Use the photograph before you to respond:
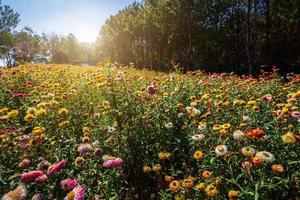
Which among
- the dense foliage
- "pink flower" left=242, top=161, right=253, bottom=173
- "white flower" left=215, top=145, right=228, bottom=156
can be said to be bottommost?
"pink flower" left=242, top=161, right=253, bottom=173

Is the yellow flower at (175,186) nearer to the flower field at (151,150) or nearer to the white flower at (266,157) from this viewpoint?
the flower field at (151,150)

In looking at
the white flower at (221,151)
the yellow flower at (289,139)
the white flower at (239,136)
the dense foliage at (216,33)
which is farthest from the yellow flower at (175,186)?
the dense foliage at (216,33)

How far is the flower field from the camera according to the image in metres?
3.59

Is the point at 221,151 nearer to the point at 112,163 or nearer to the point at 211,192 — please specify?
the point at 211,192

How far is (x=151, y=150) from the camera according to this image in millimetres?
4918

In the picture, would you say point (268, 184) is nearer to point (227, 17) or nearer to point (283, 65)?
point (283, 65)

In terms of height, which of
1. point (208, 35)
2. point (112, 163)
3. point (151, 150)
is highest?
point (208, 35)

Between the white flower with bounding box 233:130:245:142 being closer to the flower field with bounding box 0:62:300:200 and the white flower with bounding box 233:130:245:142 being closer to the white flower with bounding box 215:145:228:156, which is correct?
the flower field with bounding box 0:62:300:200

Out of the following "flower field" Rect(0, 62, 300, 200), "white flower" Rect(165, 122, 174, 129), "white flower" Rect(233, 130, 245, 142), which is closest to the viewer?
"flower field" Rect(0, 62, 300, 200)

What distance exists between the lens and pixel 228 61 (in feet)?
117

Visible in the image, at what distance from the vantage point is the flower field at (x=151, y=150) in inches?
141

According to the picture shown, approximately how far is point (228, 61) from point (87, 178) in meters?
33.1

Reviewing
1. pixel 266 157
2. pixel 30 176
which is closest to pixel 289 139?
pixel 266 157

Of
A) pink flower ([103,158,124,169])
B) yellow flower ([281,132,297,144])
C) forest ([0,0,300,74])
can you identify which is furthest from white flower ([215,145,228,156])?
forest ([0,0,300,74])
